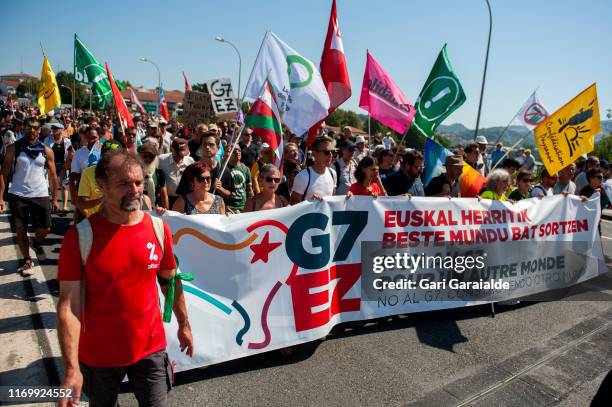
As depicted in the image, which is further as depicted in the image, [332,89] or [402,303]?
[332,89]

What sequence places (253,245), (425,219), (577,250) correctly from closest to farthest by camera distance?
1. (253,245)
2. (425,219)
3. (577,250)

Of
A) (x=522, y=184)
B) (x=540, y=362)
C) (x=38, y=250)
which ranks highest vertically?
(x=522, y=184)

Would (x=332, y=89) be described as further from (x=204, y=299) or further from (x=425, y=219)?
(x=204, y=299)

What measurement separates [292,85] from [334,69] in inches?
29.2

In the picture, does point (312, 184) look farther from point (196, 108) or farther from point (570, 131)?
point (196, 108)

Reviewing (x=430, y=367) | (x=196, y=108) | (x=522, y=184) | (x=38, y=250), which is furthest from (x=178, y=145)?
(x=196, y=108)

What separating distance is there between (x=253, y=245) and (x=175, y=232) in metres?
0.64

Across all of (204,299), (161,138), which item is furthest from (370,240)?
(161,138)

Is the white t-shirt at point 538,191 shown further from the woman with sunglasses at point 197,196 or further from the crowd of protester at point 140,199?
the woman with sunglasses at point 197,196

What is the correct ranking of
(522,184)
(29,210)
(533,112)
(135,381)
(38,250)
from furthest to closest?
1. (533,112)
2. (522,184)
3. (38,250)
4. (29,210)
5. (135,381)

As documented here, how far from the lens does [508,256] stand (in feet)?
16.0

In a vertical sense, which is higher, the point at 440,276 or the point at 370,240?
the point at 370,240

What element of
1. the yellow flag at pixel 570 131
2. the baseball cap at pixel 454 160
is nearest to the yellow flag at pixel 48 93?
the baseball cap at pixel 454 160

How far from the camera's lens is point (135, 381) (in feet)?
6.96
